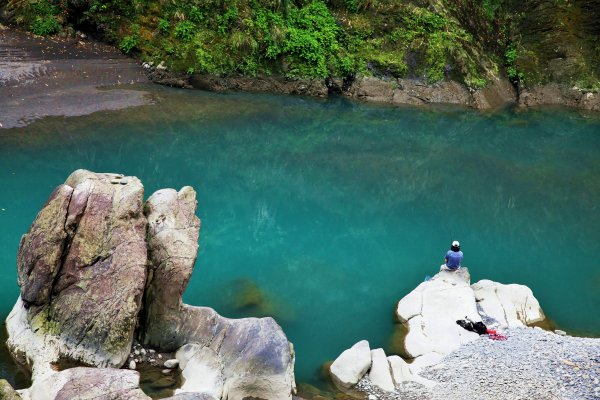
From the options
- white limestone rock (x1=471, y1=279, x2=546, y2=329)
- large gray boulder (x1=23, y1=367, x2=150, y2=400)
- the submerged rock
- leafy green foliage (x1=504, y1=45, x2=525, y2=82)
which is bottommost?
white limestone rock (x1=471, y1=279, x2=546, y2=329)

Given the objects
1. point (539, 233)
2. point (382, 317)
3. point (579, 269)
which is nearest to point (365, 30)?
point (539, 233)

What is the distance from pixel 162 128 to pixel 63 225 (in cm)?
1610

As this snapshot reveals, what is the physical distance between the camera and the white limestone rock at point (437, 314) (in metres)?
15.8

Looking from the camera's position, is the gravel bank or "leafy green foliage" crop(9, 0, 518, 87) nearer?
the gravel bank

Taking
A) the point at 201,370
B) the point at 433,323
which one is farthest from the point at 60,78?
the point at 433,323

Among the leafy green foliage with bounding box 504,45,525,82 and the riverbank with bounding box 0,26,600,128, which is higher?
the leafy green foliage with bounding box 504,45,525,82

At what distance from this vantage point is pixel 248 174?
25891 millimetres

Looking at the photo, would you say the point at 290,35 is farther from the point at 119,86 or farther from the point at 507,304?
the point at 507,304

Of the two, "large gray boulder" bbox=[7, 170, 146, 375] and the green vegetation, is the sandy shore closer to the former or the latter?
the green vegetation

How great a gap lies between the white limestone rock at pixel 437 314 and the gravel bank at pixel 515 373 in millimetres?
456

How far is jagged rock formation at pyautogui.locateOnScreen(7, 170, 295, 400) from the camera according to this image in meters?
12.9

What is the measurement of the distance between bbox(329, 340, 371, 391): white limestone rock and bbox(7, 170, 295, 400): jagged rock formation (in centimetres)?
143

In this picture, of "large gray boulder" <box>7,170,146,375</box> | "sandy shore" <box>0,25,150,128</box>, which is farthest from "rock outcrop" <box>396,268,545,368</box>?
"sandy shore" <box>0,25,150,128</box>

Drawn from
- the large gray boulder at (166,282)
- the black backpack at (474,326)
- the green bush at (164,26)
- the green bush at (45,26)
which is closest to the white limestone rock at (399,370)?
the black backpack at (474,326)
